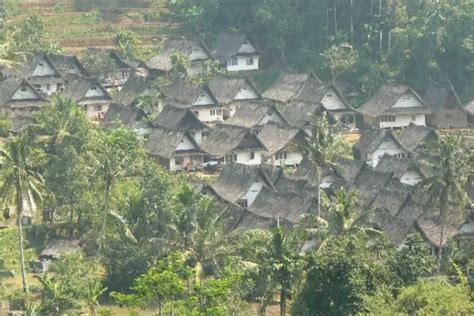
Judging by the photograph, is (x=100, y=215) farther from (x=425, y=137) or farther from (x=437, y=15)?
(x=437, y=15)

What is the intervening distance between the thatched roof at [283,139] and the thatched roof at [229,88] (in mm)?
8985

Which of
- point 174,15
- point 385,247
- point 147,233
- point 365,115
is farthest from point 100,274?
point 174,15

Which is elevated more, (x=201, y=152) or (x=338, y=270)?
(x=201, y=152)

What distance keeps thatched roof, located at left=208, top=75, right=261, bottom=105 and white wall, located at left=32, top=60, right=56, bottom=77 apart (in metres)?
10.9

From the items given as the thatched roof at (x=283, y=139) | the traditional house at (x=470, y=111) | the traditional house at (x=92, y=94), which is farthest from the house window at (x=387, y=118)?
the traditional house at (x=92, y=94)

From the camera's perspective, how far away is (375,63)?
87938 millimetres

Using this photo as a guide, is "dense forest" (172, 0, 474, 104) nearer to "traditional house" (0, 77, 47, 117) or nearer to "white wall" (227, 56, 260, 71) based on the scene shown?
"white wall" (227, 56, 260, 71)

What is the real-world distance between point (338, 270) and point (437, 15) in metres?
43.9

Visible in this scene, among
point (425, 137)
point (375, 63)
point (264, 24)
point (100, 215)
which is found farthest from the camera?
point (264, 24)

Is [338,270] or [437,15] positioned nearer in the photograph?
[338,270]

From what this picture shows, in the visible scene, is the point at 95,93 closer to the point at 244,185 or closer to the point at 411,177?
the point at 244,185

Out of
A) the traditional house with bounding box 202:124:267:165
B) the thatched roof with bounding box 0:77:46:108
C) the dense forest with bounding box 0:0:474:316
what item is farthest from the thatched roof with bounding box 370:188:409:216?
the thatched roof with bounding box 0:77:46:108

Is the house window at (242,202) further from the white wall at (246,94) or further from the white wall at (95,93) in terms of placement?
the white wall at (95,93)

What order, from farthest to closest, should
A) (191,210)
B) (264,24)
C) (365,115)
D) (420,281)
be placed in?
(264,24) → (365,115) → (191,210) → (420,281)
